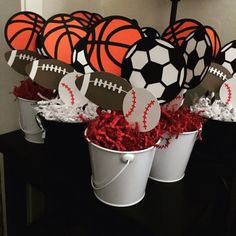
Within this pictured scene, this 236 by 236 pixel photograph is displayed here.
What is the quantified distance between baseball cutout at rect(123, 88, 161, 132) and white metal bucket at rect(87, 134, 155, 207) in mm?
59

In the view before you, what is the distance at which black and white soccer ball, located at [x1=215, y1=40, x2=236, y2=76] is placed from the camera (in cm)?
92

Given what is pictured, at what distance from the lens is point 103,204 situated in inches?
27.6

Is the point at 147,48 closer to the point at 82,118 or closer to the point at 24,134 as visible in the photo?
the point at 82,118

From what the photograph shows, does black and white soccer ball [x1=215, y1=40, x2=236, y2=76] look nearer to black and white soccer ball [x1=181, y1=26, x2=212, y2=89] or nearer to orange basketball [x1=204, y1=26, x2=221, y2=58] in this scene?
orange basketball [x1=204, y1=26, x2=221, y2=58]

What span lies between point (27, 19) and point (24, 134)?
39 centimetres

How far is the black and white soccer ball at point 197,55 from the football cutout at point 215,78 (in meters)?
0.17

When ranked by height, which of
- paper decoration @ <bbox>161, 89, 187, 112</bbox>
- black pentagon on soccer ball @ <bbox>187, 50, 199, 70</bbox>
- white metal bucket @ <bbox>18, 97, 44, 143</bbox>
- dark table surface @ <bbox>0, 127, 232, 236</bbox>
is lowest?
dark table surface @ <bbox>0, 127, 232, 236</bbox>

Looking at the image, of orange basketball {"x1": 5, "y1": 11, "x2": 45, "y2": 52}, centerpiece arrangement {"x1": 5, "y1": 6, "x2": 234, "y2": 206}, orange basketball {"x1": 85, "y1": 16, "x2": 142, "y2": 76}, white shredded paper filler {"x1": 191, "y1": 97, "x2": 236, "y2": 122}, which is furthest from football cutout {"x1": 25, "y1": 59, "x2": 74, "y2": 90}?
white shredded paper filler {"x1": 191, "y1": 97, "x2": 236, "y2": 122}

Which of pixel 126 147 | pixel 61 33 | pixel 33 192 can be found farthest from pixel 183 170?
pixel 33 192

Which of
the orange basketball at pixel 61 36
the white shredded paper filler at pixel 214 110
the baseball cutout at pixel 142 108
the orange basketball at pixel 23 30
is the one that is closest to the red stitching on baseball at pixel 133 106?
the baseball cutout at pixel 142 108

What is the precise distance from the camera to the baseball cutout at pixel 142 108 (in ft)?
1.98

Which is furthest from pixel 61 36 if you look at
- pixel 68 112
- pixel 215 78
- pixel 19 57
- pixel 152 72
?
pixel 215 78

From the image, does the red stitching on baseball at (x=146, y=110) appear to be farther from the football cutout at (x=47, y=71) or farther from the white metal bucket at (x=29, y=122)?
the white metal bucket at (x=29, y=122)

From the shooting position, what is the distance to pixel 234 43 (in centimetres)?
92
